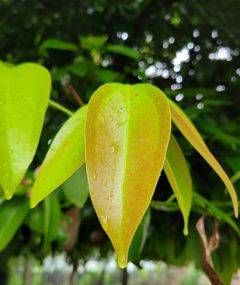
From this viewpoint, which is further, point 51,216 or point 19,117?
point 51,216

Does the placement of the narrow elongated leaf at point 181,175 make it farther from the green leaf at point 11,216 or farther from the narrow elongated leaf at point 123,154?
the green leaf at point 11,216

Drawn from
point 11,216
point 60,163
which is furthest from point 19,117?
point 11,216

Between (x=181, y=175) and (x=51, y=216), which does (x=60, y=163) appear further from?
(x=51, y=216)

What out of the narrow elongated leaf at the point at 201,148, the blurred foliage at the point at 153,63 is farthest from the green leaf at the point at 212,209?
the narrow elongated leaf at the point at 201,148

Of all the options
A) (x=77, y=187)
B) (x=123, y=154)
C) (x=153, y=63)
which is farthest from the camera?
(x=153, y=63)

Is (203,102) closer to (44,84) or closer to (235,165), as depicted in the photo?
(235,165)

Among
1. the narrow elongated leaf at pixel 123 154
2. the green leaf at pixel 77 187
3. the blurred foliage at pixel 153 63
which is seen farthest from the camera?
the blurred foliage at pixel 153 63

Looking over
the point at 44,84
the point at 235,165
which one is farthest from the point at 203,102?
the point at 44,84
